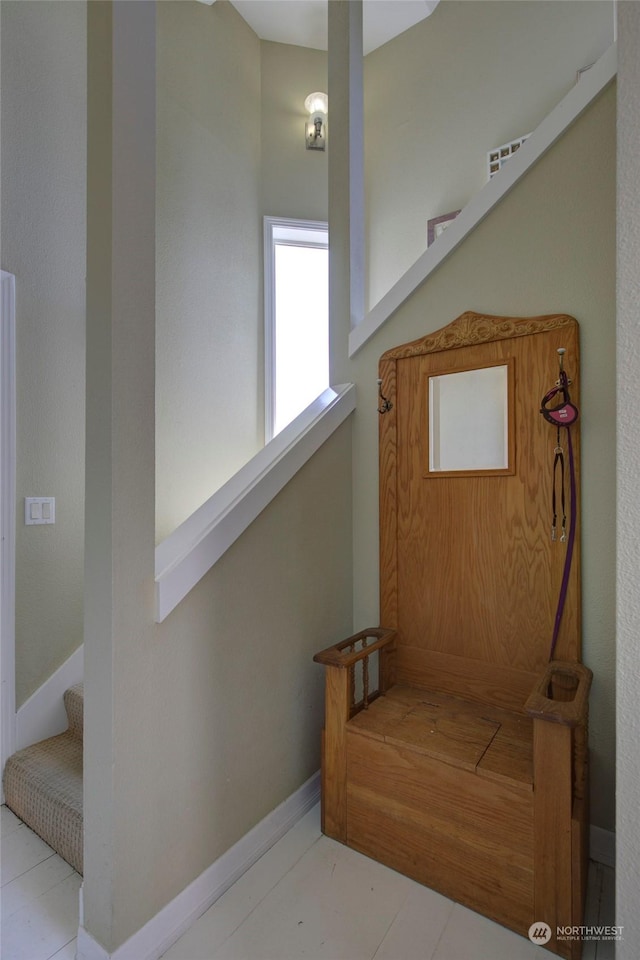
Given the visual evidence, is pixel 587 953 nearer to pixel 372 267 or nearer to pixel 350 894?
pixel 350 894

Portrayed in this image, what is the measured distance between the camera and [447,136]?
2629 millimetres

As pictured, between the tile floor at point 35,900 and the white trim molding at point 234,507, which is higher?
the white trim molding at point 234,507

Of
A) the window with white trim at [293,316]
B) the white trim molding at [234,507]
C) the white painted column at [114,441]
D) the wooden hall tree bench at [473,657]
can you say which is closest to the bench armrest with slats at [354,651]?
the wooden hall tree bench at [473,657]

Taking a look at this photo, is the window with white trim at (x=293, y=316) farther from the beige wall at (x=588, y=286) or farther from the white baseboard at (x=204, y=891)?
the white baseboard at (x=204, y=891)

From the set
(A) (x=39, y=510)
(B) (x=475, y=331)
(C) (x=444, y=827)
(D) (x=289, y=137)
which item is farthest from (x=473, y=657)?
(D) (x=289, y=137)

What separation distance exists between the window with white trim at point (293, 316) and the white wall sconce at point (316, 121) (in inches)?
18.5

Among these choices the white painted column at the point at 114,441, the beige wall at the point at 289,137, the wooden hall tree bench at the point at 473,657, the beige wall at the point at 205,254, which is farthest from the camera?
the beige wall at the point at 289,137

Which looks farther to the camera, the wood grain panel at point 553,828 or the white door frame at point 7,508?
the white door frame at point 7,508

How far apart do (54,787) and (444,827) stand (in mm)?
1264

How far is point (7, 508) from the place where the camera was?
1.84 m

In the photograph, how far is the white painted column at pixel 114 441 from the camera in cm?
112

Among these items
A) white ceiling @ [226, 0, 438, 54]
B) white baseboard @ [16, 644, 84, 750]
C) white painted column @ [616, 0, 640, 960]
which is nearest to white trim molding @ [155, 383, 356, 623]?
white painted column @ [616, 0, 640, 960]

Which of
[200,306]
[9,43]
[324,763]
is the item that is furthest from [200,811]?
[9,43]
